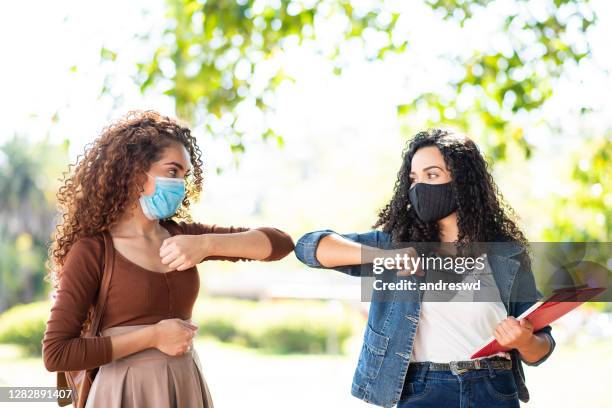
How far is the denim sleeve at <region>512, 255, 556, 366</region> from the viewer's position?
2.72 m

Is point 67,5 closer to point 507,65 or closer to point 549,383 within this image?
point 507,65

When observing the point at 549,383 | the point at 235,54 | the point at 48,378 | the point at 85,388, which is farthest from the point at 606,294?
the point at 48,378

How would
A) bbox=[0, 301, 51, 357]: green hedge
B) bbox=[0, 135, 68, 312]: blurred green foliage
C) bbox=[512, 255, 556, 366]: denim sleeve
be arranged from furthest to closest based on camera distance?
bbox=[0, 135, 68, 312]: blurred green foliage
bbox=[0, 301, 51, 357]: green hedge
bbox=[512, 255, 556, 366]: denim sleeve

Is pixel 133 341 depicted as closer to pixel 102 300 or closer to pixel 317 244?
pixel 102 300

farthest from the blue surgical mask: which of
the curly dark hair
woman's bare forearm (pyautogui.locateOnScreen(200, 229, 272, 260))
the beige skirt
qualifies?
the curly dark hair

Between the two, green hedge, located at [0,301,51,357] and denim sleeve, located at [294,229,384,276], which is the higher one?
denim sleeve, located at [294,229,384,276]

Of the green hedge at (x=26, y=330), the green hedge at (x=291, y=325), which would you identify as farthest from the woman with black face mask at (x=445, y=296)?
the green hedge at (x=291, y=325)

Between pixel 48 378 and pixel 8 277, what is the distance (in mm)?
16126

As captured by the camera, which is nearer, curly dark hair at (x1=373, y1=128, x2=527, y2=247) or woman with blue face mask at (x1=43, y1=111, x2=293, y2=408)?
woman with blue face mask at (x1=43, y1=111, x2=293, y2=408)

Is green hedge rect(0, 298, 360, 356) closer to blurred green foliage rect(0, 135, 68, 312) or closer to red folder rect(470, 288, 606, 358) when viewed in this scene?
blurred green foliage rect(0, 135, 68, 312)

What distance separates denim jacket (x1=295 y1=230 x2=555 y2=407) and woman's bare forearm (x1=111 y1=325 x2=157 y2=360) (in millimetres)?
657

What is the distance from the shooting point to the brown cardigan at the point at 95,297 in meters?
2.22

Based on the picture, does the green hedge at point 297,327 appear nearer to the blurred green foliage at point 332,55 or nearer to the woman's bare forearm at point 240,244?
the blurred green foliage at point 332,55

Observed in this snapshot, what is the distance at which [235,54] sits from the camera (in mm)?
5785
